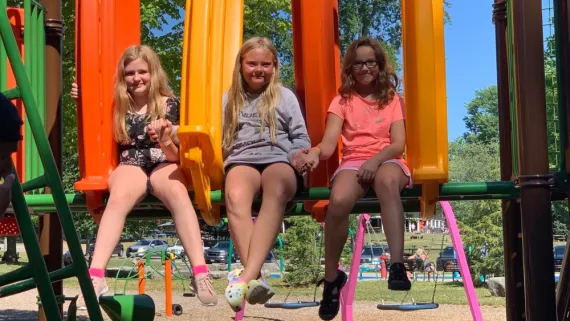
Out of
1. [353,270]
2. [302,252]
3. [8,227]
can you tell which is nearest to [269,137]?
[8,227]

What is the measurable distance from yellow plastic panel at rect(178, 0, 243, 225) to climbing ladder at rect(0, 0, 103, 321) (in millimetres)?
1004

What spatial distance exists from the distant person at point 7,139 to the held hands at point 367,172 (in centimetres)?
208

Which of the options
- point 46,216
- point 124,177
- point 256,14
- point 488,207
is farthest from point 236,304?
point 488,207

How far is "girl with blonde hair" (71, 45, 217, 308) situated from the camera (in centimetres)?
400

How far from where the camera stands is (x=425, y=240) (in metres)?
51.2

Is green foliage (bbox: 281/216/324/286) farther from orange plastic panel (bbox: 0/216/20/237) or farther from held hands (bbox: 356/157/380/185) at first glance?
held hands (bbox: 356/157/380/185)

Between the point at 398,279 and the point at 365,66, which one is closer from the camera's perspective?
the point at 398,279

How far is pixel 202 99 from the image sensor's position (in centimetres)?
398

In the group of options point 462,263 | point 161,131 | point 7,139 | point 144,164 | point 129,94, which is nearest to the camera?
point 7,139

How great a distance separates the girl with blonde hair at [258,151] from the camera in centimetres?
392

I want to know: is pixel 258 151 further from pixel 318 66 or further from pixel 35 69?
pixel 35 69

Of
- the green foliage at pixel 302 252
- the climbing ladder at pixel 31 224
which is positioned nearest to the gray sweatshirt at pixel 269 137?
the climbing ladder at pixel 31 224

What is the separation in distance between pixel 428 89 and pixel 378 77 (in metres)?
0.49

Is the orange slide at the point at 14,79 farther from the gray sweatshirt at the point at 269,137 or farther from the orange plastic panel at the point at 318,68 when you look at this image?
the orange plastic panel at the point at 318,68
